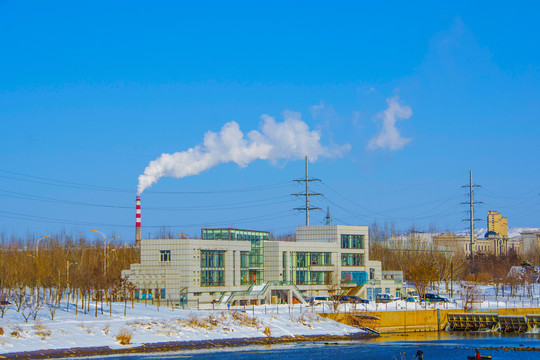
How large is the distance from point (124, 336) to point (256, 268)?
3640cm

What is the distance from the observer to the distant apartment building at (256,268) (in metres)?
81.3

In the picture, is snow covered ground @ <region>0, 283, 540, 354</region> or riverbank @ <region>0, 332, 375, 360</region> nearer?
riverbank @ <region>0, 332, 375, 360</region>

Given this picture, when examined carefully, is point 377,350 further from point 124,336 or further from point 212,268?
point 212,268

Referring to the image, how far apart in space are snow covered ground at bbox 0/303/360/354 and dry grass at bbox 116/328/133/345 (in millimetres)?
249

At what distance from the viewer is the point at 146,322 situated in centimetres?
6159

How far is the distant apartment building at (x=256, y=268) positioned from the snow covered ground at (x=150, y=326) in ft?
28.0

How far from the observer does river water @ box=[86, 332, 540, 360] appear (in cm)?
5353

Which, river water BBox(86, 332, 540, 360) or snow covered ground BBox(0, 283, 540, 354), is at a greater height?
snow covered ground BBox(0, 283, 540, 354)

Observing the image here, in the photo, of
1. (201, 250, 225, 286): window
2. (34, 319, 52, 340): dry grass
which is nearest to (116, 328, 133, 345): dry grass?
(34, 319, 52, 340): dry grass

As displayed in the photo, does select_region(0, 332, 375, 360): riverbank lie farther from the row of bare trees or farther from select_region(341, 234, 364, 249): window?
select_region(341, 234, 364, 249): window

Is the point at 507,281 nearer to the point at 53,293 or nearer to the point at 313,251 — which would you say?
the point at 313,251

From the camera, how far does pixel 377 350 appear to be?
190ft

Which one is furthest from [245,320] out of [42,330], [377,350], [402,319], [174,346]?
[402,319]

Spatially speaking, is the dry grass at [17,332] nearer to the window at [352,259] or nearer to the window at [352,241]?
the window at [352,259]
